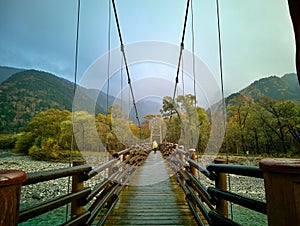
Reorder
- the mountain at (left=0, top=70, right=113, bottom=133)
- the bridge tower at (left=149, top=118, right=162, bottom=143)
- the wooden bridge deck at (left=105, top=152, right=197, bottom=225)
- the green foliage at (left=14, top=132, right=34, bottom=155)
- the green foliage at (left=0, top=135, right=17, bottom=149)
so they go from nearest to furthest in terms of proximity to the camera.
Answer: the wooden bridge deck at (left=105, top=152, right=197, bottom=225)
the green foliage at (left=0, top=135, right=17, bottom=149)
the mountain at (left=0, top=70, right=113, bottom=133)
the green foliage at (left=14, top=132, right=34, bottom=155)
the bridge tower at (left=149, top=118, right=162, bottom=143)

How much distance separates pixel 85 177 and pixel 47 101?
97.9ft

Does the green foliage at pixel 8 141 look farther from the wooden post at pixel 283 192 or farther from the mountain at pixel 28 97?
the wooden post at pixel 283 192

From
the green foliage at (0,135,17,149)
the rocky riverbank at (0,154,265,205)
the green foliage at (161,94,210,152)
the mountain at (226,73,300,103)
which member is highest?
the mountain at (226,73,300,103)

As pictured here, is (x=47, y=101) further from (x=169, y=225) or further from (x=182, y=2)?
(x=169, y=225)

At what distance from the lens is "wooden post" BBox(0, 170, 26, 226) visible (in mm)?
614

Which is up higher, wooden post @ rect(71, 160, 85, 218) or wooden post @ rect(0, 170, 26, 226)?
wooden post @ rect(0, 170, 26, 226)

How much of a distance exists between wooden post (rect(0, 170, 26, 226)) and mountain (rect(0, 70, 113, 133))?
1573cm

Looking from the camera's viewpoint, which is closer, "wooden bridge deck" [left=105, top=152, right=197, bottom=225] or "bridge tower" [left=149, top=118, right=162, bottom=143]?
"wooden bridge deck" [left=105, top=152, right=197, bottom=225]

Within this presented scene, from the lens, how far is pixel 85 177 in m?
1.58

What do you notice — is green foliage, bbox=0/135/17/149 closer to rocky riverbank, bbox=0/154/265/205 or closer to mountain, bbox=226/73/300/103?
rocky riverbank, bbox=0/154/265/205

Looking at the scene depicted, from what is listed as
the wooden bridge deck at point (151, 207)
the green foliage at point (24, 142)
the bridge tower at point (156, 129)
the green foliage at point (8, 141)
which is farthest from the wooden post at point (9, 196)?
the bridge tower at point (156, 129)

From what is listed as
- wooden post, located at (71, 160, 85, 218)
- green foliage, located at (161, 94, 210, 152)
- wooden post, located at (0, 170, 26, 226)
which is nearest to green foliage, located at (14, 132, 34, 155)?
green foliage, located at (161, 94, 210, 152)

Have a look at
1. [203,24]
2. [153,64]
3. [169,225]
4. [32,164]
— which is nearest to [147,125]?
[153,64]

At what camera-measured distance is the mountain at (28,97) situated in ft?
59.8
